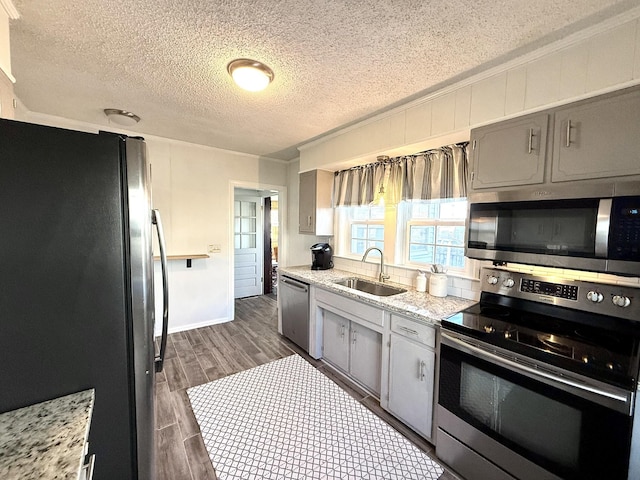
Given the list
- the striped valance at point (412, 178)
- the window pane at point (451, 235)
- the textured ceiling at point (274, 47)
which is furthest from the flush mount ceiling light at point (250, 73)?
the window pane at point (451, 235)

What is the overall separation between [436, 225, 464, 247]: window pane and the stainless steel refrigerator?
2287mm

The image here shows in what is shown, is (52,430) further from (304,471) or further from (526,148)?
(526,148)

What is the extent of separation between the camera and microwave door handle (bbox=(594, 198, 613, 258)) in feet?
4.18

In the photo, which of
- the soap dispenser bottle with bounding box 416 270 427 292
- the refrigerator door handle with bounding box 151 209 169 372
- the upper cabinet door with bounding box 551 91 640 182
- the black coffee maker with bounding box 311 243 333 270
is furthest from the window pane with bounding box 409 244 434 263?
the refrigerator door handle with bounding box 151 209 169 372

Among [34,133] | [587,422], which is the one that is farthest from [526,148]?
[34,133]

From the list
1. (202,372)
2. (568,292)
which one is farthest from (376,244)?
(202,372)

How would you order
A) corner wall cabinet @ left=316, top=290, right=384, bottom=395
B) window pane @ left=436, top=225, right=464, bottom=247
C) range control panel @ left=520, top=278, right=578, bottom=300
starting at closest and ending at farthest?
1. range control panel @ left=520, top=278, right=578, bottom=300
2. corner wall cabinet @ left=316, top=290, right=384, bottom=395
3. window pane @ left=436, top=225, right=464, bottom=247

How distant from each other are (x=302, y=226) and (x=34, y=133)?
9.39 feet

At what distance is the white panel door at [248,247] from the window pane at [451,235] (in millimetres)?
3775

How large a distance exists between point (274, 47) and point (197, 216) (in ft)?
8.82

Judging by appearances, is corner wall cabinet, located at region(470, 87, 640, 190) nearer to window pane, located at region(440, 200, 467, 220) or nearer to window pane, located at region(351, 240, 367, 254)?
window pane, located at region(440, 200, 467, 220)

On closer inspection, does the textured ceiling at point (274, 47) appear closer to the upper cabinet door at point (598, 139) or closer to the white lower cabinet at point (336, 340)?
the upper cabinet door at point (598, 139)

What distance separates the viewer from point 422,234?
103 inches

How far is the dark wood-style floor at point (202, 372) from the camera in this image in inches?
65.7
